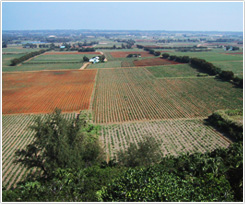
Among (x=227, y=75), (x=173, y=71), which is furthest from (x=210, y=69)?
(x=173, y=71)

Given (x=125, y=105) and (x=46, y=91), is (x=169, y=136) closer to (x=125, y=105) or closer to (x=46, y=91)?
(x=125, y=105)

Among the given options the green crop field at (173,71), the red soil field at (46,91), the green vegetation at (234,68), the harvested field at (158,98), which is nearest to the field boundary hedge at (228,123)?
the harvested field at (158,98)

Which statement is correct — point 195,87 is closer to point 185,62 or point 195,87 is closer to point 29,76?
point 185,62

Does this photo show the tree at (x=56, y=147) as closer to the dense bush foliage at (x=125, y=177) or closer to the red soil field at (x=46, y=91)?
the dense bush foliage at (x=125, y=177)

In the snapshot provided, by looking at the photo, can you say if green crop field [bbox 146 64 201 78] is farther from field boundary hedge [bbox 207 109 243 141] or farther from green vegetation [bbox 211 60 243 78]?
field boundary hedge [bbox 207 109 243 141]

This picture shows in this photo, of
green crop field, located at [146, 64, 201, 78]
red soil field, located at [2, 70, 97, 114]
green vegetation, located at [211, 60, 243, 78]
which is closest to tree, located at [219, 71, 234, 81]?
green vegetation, located at [211, 60, 243, 78]
